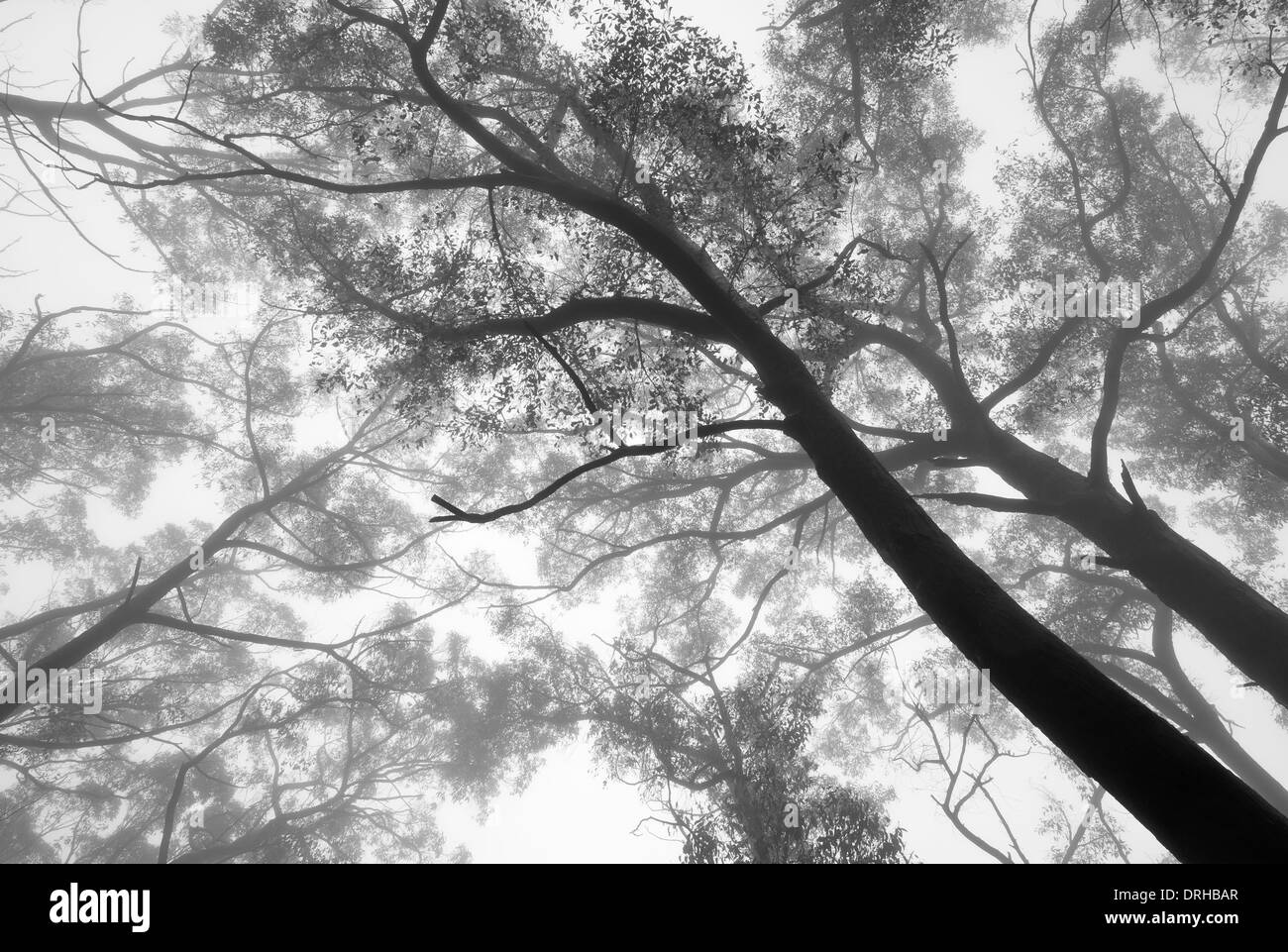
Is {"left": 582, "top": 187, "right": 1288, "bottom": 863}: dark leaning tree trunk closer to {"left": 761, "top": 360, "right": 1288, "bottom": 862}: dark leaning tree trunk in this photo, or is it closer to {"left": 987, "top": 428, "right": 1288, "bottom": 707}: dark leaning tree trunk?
{"left": 761, "top": 360, "right": 1288, "bottom": 862}: dark leaning tree trunk

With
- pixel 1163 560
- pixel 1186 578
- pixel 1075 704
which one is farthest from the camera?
pixel 1163 560

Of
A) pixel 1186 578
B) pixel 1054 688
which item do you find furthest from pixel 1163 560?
pixel 1054 688

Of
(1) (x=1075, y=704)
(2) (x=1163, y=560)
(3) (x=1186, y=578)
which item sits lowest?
(1) (x=1075, y=704)

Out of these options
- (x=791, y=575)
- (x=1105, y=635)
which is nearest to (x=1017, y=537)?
(x=1105, y=635)

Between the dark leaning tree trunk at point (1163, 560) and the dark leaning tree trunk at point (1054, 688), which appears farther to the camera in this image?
the dark leaning tree trunk at point (1163, 560)

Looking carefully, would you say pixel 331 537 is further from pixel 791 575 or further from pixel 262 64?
pixel 791 575

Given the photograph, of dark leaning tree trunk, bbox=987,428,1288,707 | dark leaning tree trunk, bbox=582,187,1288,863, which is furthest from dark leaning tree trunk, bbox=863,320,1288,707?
dark leaning tree trunk, bbox=582,187,1288,863

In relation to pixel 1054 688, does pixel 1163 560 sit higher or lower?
higher

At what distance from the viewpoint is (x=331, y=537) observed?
650 inches

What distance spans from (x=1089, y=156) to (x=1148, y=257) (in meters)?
2.54

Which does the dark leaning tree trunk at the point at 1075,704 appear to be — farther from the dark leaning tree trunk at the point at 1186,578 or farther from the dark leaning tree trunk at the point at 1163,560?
the dark leaning tree trunk at the point at 1186,578

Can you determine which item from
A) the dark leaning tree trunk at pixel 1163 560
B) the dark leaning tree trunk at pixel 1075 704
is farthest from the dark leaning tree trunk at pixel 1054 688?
the dark leaning tree trunk at pixel 1163 560

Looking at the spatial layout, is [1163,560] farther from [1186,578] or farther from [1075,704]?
[1075,704]

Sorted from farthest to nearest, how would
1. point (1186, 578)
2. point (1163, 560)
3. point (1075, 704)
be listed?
point (1163, 560) → point (1186, 578) → point (1075, 704)
